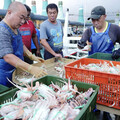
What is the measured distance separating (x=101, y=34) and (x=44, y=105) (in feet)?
6.66

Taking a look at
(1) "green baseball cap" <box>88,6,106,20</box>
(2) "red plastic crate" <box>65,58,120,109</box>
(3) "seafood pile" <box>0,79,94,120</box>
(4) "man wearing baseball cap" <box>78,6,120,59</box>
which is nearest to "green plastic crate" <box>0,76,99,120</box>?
(3) "seafood pile" <box>0,79,94,120</box>

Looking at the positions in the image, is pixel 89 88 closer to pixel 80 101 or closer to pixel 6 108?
pixel 80 101

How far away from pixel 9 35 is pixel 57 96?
1.09 metres

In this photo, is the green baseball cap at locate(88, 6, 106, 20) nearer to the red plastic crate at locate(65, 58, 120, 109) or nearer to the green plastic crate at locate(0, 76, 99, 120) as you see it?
the red plastic crate at locate(65, 58, 120, 109)

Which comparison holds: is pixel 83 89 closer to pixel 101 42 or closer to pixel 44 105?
pixel 44 105

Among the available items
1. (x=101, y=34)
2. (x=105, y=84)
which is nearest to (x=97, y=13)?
(x=101, y=34)

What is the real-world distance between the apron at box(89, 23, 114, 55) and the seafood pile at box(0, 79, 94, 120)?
1683mm

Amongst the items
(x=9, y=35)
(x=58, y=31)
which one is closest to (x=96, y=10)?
(x=58, y=31)

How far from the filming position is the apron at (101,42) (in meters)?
2.50

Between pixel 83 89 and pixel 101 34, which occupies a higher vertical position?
pixel 101 34

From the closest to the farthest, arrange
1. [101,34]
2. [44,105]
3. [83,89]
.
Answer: [44,105], [83,89], [101,34]

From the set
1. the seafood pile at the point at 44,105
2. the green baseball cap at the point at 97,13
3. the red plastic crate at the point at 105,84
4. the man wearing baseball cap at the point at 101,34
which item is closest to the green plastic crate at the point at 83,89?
the seafood pile at the point at 44,105

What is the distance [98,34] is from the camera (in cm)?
254

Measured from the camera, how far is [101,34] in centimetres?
251
